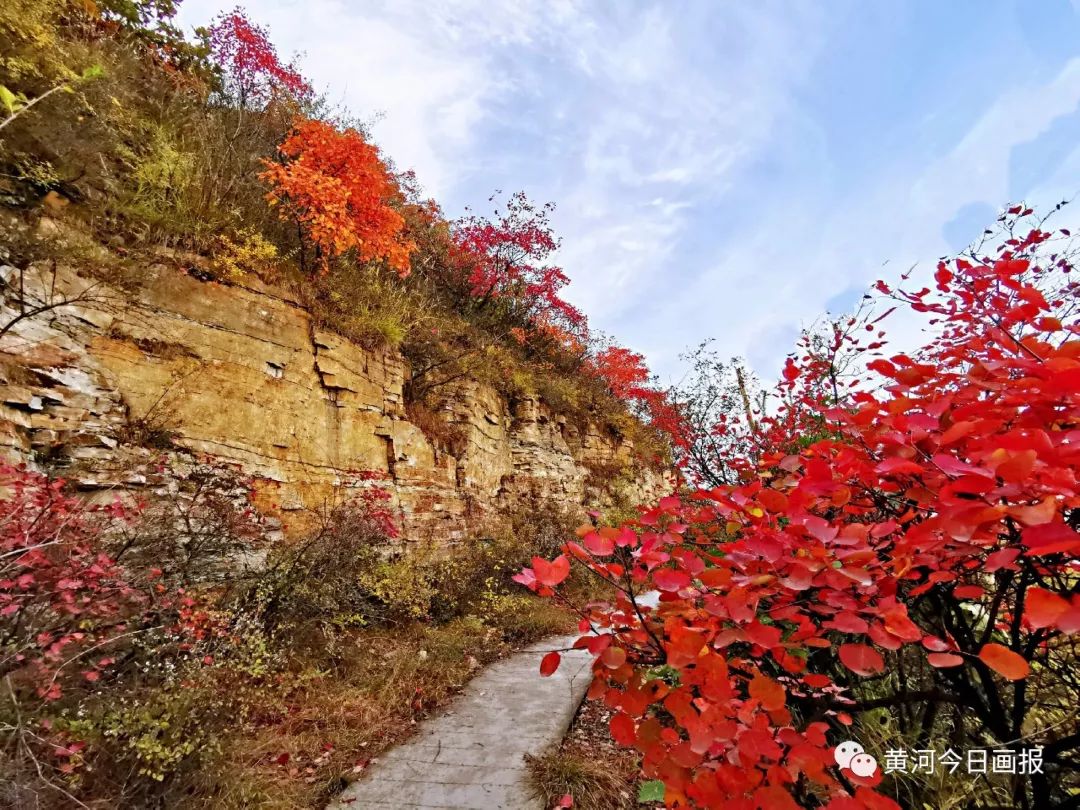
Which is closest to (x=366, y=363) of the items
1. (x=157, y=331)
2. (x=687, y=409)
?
(x=157, y=331)

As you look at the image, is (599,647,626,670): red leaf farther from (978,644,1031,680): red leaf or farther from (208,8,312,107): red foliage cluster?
(208,8,312,107): red foliage cluster

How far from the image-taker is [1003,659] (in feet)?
3.42

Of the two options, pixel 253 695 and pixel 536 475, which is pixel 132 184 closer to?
pixel 253 695

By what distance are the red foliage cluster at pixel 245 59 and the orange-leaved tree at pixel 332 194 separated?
10.4ft

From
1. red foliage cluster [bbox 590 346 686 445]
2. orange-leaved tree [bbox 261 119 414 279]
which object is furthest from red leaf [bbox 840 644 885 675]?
red foliage cluster [bbox 590 346 686 445]

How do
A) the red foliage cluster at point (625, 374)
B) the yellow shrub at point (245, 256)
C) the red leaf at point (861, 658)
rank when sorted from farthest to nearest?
the red foliage cluster at point (625, 374) → the yellow shrub at point (245, 256) → the red leaf at point (861, 658)

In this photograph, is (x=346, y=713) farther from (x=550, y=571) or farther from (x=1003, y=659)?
(x=1003, y=659)

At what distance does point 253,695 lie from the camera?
358 cm

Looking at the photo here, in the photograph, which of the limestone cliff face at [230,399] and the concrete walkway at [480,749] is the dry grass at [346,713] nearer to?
the concrete walkway at [480,749]

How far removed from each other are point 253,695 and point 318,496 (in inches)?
106

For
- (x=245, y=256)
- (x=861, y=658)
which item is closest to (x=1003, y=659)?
(x=861, y=658)

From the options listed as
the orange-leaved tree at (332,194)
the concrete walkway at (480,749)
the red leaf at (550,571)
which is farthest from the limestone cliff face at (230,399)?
the red leaf at (550,571)

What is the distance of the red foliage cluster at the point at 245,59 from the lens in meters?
9.23

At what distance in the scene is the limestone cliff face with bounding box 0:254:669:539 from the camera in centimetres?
409
